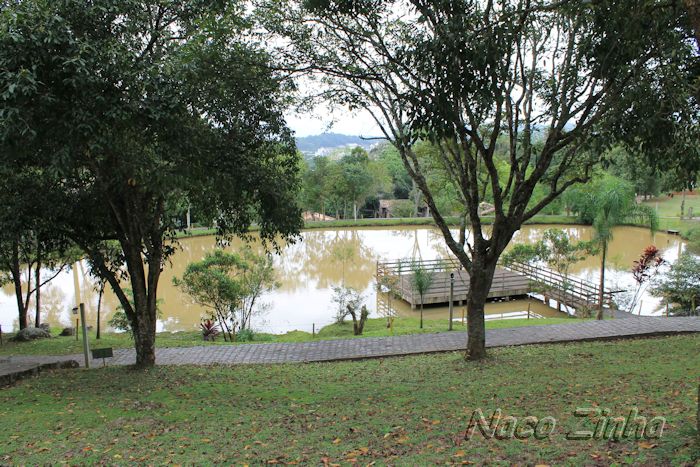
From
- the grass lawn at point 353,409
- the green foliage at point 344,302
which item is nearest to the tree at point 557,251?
the green foliage at point 344,302

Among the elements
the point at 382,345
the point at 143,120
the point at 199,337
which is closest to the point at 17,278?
the point at 199,337

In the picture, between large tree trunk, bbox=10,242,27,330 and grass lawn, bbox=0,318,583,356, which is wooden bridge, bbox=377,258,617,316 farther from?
large tree trunk, bbox=10,242,27,330

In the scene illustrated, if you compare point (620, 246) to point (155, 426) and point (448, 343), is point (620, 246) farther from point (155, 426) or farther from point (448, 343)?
point (155, 426)

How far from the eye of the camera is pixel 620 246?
97.6 feet

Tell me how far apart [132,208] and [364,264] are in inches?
727

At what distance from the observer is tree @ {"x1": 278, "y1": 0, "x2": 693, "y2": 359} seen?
553cm

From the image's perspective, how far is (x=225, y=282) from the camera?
13695 mm

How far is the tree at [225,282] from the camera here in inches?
543

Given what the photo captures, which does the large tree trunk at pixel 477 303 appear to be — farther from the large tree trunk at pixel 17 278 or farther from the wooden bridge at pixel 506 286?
the large tree trunk at pixel 17 278

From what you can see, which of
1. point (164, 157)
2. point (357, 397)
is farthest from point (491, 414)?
point (164, 157)

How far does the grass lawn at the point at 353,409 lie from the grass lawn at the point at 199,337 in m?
3.50

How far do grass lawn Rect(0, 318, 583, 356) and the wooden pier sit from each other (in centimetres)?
259

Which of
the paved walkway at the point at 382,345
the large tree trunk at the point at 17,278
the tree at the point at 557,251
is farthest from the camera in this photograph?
the tree at the point at 557,251

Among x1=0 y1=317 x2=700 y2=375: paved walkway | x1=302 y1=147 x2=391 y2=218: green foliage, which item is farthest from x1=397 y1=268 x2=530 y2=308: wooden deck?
x1=302 y1=147 x2=391 y2=218: green foliage
